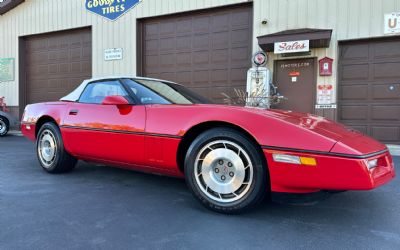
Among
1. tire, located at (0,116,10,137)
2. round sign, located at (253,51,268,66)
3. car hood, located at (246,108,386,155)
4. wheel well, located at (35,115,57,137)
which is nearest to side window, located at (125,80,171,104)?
car hood, located at (246,108,386,155)

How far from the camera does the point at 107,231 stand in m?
2.30

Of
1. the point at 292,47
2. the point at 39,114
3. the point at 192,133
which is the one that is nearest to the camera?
the point at 192,133

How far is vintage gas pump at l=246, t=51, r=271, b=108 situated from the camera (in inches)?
305

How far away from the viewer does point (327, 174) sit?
7.33 feet

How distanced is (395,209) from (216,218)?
5.31 ft

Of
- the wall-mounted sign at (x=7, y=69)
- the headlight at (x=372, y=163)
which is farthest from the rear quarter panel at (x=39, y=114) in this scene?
the wall-mounted sign at (x=7, y=69)

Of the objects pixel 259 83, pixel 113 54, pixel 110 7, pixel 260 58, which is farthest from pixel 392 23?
pixel 110 7

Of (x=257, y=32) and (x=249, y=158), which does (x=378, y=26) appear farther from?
(x=249, y=158)

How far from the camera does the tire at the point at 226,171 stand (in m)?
2.50

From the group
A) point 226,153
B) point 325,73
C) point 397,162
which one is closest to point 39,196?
point 226,153

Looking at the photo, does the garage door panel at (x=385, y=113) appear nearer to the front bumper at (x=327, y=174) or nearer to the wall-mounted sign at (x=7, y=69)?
the front bumper at (x=327, y=174)

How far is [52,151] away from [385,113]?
6862 mm

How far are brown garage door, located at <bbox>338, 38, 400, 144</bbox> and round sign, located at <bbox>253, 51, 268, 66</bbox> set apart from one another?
176 cm

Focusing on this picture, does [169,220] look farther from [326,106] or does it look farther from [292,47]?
[326,106]
